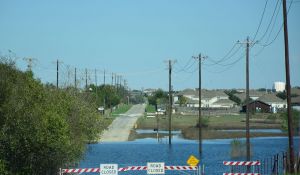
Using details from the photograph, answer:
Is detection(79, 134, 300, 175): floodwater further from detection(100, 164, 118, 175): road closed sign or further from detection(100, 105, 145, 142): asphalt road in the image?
detection(100, 164, 118, 175): road closed sign

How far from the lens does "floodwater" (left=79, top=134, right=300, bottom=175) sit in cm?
6531

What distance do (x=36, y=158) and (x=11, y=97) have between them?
11.5 feet

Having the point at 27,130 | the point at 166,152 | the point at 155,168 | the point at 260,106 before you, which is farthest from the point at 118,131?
the point at 155,168

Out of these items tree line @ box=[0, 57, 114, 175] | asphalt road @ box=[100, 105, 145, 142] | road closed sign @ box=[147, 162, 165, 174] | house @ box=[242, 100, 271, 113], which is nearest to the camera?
road closed sign @ box=[147, 162, 165, 174]

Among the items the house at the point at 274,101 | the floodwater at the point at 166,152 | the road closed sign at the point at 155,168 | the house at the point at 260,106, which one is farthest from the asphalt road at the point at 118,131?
the road closed sign at the point at 155,168

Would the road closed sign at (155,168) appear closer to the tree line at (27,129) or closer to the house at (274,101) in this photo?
the tree line at (27,129)

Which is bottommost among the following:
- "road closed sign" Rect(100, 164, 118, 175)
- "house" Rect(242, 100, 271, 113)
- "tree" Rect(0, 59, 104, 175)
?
"road closed sign" Rect(100, 164, 118, 175)

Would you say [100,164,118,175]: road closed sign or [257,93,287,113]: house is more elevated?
[257,93,287,113]: house

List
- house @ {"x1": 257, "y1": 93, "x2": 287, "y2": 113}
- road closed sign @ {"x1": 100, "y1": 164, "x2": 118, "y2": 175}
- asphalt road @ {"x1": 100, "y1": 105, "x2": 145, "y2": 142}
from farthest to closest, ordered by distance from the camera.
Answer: house @ {"x1": 257, "y1": 93, "x2": 287, "y2": 113}, asphalt road @ {"x1": 100, "y1": 105, "x2": 145, "y2": 142}, road closed sign @ {"x1": 100, "y1": 164, "x2": 118, "y2": 175}

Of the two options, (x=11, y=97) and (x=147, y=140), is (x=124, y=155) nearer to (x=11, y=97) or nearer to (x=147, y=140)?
(x=147, y=140)

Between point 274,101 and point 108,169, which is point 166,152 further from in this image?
point 274,101

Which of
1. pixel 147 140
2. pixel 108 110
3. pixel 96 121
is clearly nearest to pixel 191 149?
pixel 147 140

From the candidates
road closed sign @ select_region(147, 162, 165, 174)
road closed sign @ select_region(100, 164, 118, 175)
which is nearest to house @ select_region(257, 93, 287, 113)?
road closed sign @ select_region(147, 162, 165, 174)

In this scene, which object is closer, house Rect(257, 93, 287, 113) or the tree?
the tree
